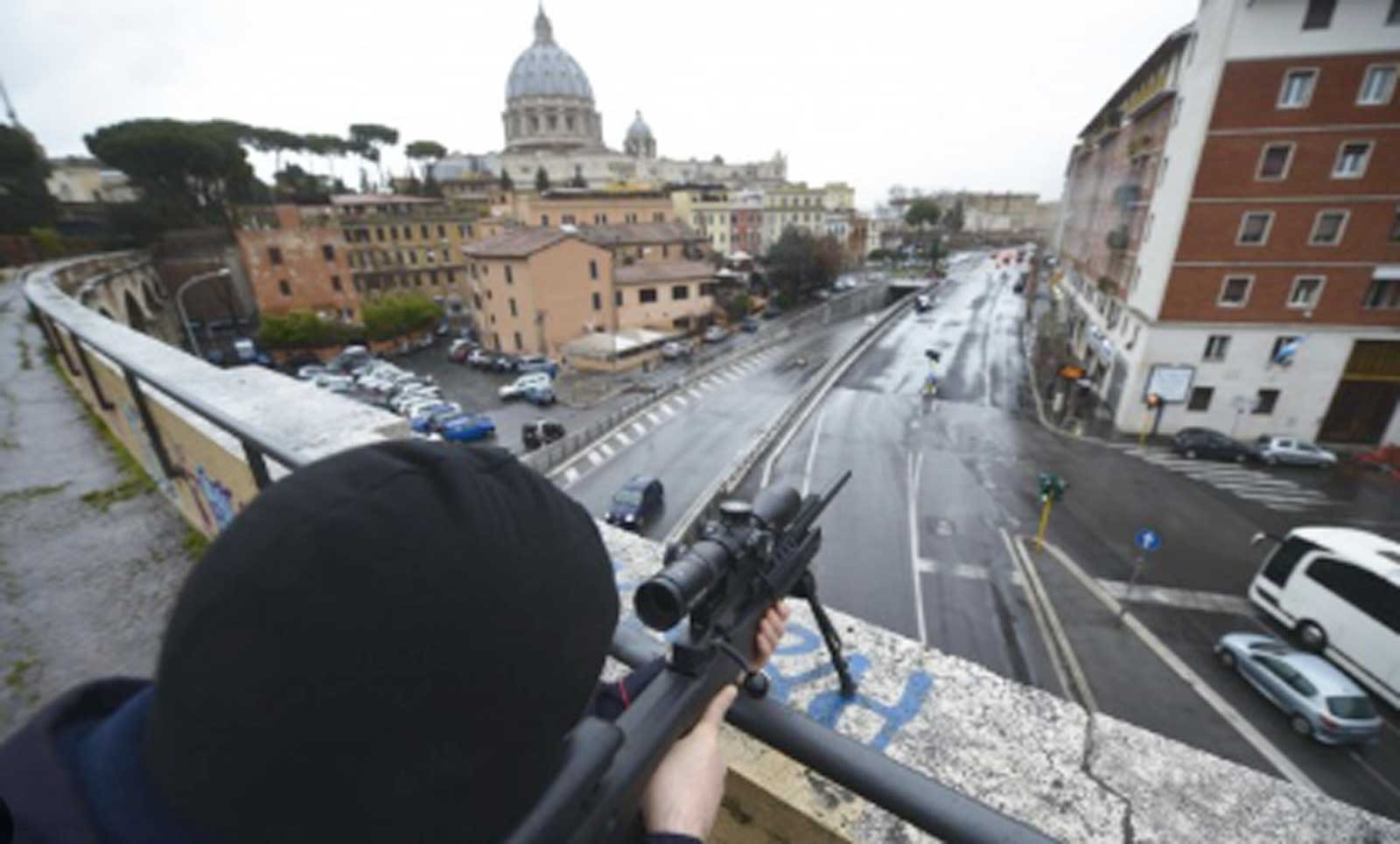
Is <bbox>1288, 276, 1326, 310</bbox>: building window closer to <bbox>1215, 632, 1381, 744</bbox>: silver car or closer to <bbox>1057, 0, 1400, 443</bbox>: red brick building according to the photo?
<bbox>1057, 0, 1400, 443</bbox>: red brick building

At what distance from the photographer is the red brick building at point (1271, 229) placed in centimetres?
1600

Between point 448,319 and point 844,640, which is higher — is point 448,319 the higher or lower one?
the lower one

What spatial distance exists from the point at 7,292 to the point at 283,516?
22.9 meters

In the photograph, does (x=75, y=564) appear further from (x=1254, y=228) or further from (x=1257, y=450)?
(x=1257, y=450)

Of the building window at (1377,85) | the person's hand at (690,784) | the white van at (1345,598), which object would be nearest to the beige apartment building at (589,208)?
the building window at (1377,85)

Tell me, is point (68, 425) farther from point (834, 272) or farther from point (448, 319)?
point (834, 272)

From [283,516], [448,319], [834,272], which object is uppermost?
[283,516]

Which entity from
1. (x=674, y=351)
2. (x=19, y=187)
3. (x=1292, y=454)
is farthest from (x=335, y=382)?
(x=1292, y=454)

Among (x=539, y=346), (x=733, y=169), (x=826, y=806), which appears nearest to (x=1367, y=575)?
(x=826, y=806)

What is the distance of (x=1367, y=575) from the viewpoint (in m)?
9.08

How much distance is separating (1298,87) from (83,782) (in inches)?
1033

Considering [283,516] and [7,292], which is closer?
[283,516]

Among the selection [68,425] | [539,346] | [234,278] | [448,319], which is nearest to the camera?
[68,425]

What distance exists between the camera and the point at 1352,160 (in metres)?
16.4
